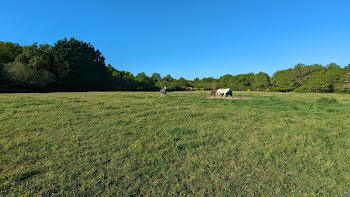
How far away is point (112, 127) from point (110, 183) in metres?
3.78

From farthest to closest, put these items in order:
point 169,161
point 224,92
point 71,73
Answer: point 71,73
point 224,92
point 169,161

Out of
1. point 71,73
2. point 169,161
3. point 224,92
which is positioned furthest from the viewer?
point 71,73

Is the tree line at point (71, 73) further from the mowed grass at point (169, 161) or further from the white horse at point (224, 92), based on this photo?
the white horse at point (224, 92)

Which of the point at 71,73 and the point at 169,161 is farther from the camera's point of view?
the point at 71,73

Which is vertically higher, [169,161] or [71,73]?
[71,73]

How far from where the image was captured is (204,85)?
80.5 metres

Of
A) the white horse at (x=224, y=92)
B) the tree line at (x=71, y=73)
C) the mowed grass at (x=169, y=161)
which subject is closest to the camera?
the mowed grass at (x=169, y=161)

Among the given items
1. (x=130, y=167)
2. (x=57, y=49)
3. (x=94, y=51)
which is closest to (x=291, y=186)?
(x=130, y=167)

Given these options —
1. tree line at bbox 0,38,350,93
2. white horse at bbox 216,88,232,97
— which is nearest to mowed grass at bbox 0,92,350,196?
white horse at bbox 216,88,232,97

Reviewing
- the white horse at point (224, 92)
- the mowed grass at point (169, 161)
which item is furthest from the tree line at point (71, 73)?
the white horse at point (224, 92)

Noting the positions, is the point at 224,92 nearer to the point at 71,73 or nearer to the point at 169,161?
the point at 169,161

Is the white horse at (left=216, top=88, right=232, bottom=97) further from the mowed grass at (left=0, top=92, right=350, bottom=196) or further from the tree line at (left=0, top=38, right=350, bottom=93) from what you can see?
the tree line at (left=0, top=38, right=350, bottom=93)

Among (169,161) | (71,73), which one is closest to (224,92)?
(169,161)

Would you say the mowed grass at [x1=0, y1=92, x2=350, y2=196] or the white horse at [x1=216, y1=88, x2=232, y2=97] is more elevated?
the white horse at [x1=216, y1=88, x2=232, y2=97]
